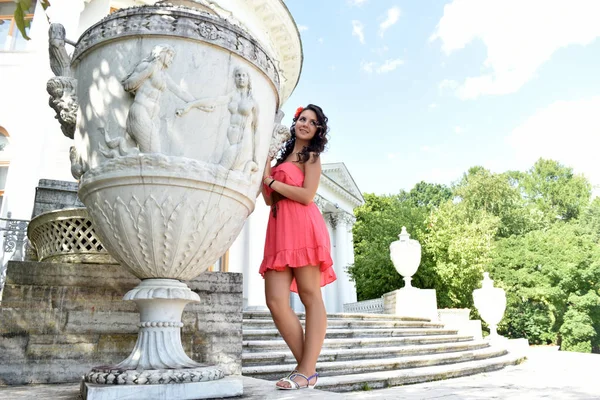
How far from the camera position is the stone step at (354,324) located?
225 inches

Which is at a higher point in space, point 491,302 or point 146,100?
point 146,100

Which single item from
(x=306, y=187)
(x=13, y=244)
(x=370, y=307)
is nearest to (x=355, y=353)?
(x=306, y=187)

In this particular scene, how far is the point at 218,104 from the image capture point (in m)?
1.68

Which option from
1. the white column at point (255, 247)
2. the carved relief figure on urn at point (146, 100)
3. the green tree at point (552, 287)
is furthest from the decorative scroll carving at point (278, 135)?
the green tree at point (552, 287)

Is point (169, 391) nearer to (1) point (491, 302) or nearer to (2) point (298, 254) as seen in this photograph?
(2) point (298, 254)

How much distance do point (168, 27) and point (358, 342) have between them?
4.87m

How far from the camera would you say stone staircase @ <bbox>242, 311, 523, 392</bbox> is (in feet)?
12.2

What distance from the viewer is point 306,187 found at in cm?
222

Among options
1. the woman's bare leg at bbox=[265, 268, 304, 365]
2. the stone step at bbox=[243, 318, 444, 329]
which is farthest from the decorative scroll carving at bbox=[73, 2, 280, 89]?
the stone step at bbox=[243, 318, 444, 329]

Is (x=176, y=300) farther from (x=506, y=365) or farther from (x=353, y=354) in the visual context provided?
(x=506, y=365)

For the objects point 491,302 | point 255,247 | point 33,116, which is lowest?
point 491,302

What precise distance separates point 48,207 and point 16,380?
4.54 feet

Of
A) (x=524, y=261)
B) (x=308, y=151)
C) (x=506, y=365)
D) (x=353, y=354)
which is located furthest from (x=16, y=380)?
(x=524, y=261)

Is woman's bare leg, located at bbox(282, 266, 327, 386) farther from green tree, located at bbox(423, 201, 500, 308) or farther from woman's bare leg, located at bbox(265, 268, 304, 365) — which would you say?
green tree, located at bbox(423, 201, 500, 308)
